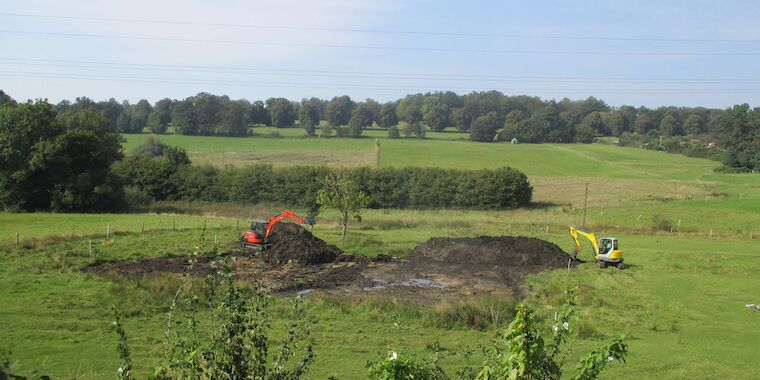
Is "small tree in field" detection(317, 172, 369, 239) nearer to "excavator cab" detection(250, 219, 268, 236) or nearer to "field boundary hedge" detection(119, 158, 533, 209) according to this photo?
"excavator cab" detection(250, 219, 268, 236)

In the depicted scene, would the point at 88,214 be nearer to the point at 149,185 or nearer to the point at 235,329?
the point at 149,185

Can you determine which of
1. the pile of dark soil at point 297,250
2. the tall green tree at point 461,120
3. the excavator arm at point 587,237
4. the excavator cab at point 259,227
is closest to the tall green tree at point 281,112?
the tall green tree at point 461,120

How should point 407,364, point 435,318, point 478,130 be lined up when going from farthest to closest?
point 478,130, point 435,318, point 407,364

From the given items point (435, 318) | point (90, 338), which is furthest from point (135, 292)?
point (435, 318)

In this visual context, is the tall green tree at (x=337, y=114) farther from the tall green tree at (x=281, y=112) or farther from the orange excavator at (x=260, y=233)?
the orange excavator at (x=260, y=233)

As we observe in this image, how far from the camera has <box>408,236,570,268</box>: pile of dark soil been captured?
112ft

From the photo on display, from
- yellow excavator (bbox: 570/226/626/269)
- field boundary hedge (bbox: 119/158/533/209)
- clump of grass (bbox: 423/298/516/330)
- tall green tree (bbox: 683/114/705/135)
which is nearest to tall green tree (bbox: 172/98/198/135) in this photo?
field boundary hedge (bbox: 119/158/533/209)

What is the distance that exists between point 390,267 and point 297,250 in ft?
16.1

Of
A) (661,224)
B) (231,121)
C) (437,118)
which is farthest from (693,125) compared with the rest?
(661,224)

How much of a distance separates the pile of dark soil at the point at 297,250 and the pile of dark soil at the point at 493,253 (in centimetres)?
462

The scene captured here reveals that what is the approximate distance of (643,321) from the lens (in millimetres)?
22938

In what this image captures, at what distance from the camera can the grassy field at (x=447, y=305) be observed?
18.0m

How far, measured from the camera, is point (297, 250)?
33.4 m

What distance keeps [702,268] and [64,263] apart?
31.3 meters
